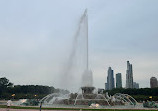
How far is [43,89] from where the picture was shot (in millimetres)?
116000

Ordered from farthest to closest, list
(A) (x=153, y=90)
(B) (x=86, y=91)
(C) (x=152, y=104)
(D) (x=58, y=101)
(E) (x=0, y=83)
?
(E) (x=0, y=83) < (A) (x=153, y=90) < (B) (x=86, y=91) < (D) (x=58, y=101) < (C) (x=152, y=104)

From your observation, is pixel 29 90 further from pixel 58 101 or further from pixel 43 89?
pixel 58 101

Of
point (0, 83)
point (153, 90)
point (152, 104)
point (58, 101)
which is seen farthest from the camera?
point (0, 83)

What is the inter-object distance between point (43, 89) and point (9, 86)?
20219mm

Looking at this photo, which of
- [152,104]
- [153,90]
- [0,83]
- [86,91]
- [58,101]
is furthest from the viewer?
[0,83]

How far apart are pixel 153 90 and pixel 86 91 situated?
200ft

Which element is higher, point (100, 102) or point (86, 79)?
Result: point (86, 79)

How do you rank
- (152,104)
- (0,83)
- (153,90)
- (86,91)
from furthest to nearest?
(0,83)
(153,90)
(86,91)
(152,104)

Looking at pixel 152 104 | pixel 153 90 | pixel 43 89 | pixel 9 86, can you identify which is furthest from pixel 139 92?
pixel 9 86

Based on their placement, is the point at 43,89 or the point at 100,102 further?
the point at 43,89

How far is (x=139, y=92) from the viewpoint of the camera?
95062 millimetres

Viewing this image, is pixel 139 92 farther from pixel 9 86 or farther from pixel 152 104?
pixel 9 86

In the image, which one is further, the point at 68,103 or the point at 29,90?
the point at 29,90

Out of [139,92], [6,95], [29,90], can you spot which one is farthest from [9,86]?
[139,92]
